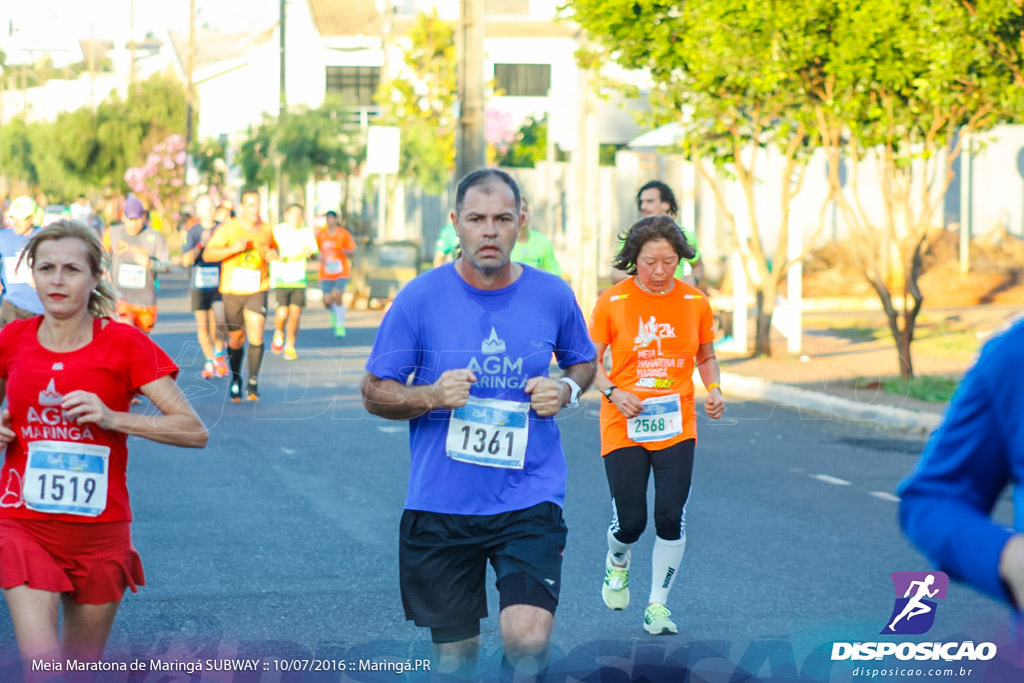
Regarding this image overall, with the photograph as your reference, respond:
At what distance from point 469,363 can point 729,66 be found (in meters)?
11.3

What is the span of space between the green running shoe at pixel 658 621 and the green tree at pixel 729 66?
9.33 meters

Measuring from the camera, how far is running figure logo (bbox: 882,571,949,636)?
6.41 meters

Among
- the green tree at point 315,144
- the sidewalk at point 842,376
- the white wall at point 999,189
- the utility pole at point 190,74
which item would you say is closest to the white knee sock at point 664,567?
the sidewalk at point 842,376

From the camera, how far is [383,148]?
29.2m

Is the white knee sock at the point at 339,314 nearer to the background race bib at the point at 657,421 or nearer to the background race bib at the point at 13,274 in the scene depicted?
the background race bib at the point at 13,274

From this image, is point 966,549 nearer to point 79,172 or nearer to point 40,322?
point 40,322

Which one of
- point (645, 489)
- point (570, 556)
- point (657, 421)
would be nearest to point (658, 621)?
point (645, 489)

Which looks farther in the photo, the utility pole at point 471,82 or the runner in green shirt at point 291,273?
the utility pole at point 471,82

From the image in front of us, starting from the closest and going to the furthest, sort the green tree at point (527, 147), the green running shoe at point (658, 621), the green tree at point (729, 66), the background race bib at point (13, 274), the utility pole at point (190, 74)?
the green running shoe at point (658, 621)
the background race bib at point (13, 274)
the green tree at point (729, 66)
the green tree at point (527, 147)
the utility pole at point (190, 74)

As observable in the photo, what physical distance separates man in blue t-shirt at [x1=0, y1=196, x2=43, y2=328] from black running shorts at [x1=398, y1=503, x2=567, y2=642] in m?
6.07

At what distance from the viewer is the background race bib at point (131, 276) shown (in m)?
14.0

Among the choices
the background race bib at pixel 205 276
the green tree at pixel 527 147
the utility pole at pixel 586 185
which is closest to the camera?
the background race bib at pixel 205 276

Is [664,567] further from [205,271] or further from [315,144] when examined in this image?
[315,144]

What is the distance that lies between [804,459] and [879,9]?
5.21 m
